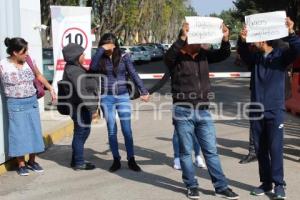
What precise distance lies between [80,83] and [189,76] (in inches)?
75.8

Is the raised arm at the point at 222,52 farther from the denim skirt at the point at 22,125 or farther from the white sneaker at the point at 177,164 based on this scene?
the denim skirt at the point at 22,125

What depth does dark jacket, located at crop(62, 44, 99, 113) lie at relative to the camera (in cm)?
705

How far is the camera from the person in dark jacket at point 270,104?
220 inches

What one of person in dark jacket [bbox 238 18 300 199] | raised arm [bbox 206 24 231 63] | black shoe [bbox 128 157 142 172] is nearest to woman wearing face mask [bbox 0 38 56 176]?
black shoe [bbox 128 157 142 172]

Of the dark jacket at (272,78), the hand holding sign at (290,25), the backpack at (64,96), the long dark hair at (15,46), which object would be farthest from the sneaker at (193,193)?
the long dark hair at (15,46)

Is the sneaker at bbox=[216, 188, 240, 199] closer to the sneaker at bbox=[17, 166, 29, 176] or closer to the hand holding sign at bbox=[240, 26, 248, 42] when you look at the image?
the hand holding sign at bbox=[240, 26, 248, 42]

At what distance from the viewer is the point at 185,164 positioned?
19.0 feet

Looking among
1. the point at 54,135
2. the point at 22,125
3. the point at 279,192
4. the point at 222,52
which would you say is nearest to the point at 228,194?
the point at 279,192

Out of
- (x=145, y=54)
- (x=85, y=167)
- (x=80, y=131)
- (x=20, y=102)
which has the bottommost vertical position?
(x=85, y=167)

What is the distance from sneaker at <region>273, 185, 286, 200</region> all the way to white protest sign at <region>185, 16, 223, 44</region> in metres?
1.63

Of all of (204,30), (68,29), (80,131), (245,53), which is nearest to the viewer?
(204,30)

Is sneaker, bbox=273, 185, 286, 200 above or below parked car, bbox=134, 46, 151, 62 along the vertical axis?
below

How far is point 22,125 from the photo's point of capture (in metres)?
6.89

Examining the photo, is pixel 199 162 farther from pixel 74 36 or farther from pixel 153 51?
pixel 153 51
